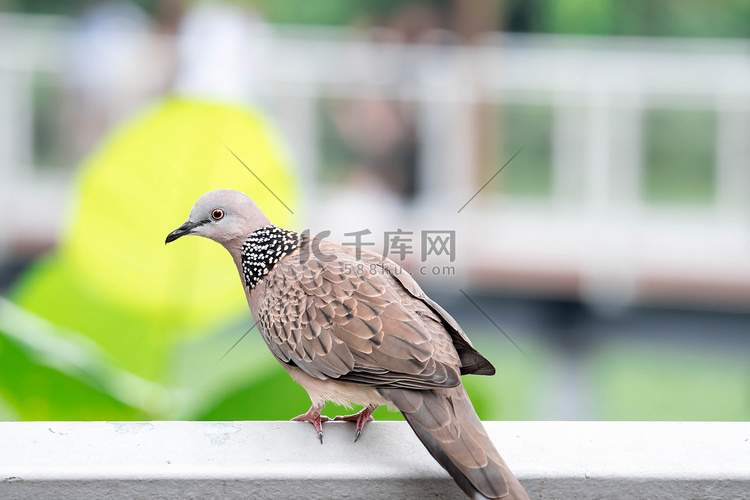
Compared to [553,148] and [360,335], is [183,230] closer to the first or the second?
[360,335]

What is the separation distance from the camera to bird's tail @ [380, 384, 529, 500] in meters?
0.90

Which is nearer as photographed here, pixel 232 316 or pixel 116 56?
pixel 232 316

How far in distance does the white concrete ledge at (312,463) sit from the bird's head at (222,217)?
0.92ft

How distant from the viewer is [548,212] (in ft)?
18.5

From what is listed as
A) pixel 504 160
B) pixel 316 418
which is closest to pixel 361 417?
pixel 316 418

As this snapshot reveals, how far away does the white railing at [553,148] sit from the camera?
5.44 meters

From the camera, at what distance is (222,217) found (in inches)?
45.1

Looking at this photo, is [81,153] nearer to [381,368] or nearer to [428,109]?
[428,109]

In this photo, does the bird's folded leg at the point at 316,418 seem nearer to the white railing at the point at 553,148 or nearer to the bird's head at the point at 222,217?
the bird's head at the point at 222,217

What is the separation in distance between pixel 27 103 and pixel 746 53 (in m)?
5.31

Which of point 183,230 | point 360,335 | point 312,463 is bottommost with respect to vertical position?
point 312,463

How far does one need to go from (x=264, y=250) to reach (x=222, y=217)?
0.26 ft

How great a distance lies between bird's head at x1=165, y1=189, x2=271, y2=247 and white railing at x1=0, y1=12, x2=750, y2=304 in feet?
13.7

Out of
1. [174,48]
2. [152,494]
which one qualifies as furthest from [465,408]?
[174,48]
